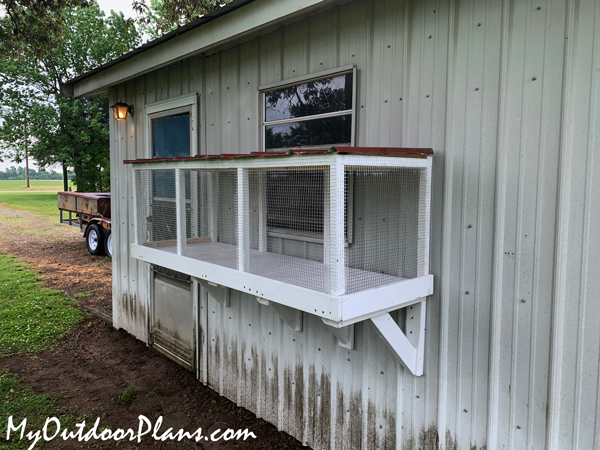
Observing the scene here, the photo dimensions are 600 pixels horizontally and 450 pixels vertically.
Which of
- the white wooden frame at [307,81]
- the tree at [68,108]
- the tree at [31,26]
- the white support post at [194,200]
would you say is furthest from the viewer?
the tree at [68,108]

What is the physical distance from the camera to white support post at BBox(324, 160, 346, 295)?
174cm

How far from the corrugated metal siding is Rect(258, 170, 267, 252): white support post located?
63 centimetres

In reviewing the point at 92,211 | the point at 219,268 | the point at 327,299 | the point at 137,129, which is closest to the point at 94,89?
the point at 137,129

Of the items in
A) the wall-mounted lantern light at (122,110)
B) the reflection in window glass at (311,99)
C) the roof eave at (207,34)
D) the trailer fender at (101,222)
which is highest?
the roof eave at (207,34)

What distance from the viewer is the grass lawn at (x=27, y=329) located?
3.45 metres

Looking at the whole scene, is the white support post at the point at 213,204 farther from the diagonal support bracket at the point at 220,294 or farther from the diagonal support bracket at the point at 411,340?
the diagonal support bracket at the point at 411,340

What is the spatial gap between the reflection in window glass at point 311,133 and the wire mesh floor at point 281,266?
0.78 metres

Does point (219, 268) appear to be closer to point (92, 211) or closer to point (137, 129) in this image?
point (137, 129)

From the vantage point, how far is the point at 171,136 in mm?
4293

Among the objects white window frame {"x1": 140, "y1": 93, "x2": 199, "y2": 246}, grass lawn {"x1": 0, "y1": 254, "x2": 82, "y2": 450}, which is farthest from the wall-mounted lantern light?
grass lawn {"x1": 0, "y1": 254, "x2": 82, "y2": 450}

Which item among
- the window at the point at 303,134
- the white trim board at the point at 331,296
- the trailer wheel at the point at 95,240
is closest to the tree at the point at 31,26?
the trailer wheel at the point at 95,240

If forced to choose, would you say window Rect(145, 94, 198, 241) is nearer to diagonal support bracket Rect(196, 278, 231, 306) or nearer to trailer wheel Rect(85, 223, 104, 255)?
diagonal support bracket Rect(196, 278, 231, 306)

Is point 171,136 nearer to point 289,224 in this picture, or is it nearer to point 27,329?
point 289,224

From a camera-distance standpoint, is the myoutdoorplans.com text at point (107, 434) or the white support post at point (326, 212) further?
the myoutdoorplans.com text at point (107, 434)
